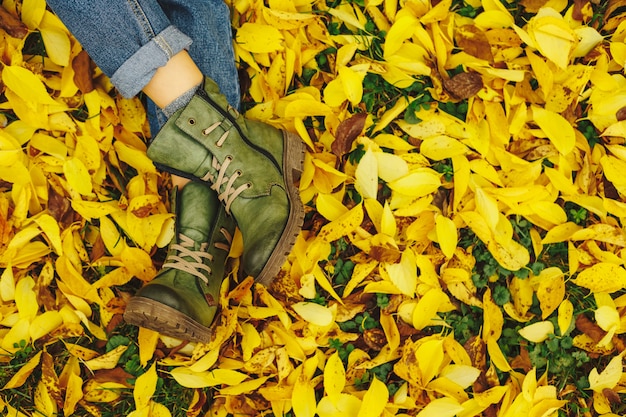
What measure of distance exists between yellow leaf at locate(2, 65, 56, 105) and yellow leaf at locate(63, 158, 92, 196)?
6.6 inches

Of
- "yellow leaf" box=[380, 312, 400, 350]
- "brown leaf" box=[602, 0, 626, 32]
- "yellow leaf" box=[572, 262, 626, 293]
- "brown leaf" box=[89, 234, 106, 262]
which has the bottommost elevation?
"yellow leaf" box=[380, 312, 400, 350]

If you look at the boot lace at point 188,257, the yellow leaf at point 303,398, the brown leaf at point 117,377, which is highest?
the boot lace at point 188,257

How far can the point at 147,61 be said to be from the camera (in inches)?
47.4

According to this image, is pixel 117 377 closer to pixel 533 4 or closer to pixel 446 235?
pixel 446 235

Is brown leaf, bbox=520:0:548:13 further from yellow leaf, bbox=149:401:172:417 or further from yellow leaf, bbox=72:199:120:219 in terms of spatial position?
yellow leaf, bbox=149:401:172:417

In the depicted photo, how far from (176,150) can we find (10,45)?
57 centimetres

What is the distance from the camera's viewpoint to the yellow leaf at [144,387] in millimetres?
1397

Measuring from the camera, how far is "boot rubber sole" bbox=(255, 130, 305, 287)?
1242 mm

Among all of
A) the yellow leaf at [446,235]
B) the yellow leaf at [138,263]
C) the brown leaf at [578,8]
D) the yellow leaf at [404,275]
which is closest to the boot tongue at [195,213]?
the yellow leaf at [138,263]

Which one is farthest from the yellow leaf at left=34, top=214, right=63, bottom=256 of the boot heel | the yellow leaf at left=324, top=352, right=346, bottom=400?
the yellow leaf at left=324, top=352, right=346, bottom=400

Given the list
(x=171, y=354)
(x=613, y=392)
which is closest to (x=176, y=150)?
(x=171, y=354)

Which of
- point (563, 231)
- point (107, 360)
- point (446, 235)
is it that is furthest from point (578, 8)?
point (107, 360)

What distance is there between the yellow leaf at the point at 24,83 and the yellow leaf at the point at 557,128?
119 cm

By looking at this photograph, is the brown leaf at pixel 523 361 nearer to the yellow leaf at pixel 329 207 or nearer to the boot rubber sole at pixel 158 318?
the yellow leaf at pixel 329 207
